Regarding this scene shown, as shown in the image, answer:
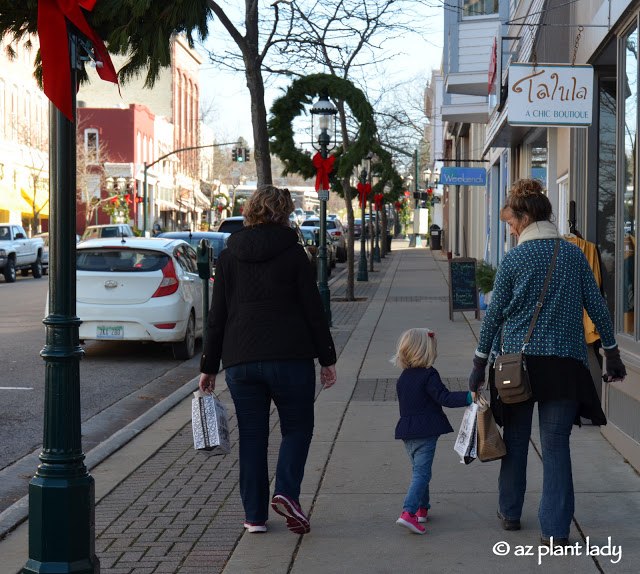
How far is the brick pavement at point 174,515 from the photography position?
4758mm

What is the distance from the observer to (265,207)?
16.5 feet

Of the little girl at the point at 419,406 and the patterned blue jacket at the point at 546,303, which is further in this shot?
the little girl at the point at 419,406

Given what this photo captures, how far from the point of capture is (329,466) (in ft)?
21.7

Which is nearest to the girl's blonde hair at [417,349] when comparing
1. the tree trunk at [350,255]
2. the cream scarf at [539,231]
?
the cream scarf at [539,231]

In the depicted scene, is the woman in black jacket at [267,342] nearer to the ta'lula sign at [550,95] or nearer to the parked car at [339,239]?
the ta'lula sign at [550,95]

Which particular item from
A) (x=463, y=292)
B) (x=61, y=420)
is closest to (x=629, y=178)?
(x=61, y=420)

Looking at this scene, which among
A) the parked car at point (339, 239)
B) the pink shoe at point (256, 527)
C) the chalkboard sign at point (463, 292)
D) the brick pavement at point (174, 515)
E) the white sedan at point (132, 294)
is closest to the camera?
the brick pavement at point (174, 515)

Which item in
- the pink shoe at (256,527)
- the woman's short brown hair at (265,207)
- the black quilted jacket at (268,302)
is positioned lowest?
the pink shoe at (256,527)

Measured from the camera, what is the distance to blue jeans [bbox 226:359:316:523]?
4.98 m

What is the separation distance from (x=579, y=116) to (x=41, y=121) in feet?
183

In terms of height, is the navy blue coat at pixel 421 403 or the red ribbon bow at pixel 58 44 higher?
the red ribbon bow at pixel 58 44

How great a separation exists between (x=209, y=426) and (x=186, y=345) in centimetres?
778

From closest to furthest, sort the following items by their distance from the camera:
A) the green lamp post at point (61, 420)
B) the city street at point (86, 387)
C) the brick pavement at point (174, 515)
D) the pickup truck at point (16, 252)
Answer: the green lamp post at point (61, 420) → the brick pavement at point (174, 515) → the city street at point (86, 387) → the pickup truck at point (16, 252)

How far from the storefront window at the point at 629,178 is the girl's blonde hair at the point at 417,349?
2.64 metres
